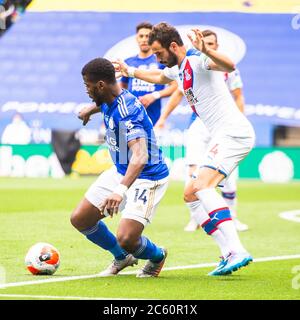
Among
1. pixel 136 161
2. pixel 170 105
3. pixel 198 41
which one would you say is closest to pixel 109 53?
pixel 170 105

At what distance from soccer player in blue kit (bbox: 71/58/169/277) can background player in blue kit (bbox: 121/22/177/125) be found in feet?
12.0

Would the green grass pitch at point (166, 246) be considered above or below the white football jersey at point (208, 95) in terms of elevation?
below

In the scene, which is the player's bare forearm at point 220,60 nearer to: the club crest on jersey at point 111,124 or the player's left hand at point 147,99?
the club crest on jersey at point 111,124

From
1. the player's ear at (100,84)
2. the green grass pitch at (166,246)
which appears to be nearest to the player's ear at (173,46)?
the player's ear at (100,84)

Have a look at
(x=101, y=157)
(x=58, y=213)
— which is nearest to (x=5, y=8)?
(x=101, y=157)

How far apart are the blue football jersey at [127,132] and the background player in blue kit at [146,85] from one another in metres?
3.70

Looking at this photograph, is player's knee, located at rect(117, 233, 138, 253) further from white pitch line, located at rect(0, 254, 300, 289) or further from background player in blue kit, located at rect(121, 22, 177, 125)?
background player in blue kit, located at rect(121, 22, 177, 125)

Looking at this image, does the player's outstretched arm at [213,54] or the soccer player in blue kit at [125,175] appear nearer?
the soccer player in blue kit at [125,175]

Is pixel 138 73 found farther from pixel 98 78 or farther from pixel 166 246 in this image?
pixel 166 246

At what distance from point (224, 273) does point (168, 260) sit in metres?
1.30

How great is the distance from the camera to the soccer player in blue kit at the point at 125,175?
7.29 meters

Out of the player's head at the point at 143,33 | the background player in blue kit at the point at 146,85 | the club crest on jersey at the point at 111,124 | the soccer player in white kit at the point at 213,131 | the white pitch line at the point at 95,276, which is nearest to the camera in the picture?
the white pitch line at the point at 95,276

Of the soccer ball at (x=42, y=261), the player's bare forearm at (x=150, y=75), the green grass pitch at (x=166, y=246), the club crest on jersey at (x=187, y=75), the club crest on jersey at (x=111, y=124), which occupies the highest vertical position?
the club crest on jersey at (x=187, y=75)

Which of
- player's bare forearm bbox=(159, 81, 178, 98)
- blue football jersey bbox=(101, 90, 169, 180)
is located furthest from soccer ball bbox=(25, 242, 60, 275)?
player's bare forearm bbox=(159, 81, 178, 98)
